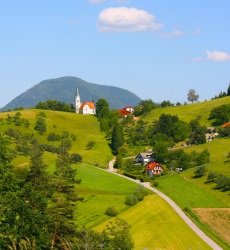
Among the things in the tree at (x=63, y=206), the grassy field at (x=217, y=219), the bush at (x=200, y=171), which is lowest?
the grassy field at (x=217, y=219)

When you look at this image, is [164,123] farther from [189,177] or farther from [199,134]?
[189,177]

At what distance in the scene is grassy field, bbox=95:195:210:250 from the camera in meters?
69.0

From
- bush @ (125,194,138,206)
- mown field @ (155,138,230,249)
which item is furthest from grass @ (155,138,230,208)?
bush @ (125,194,138,206)

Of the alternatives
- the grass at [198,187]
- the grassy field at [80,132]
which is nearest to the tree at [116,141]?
the grassy field at [80,132]

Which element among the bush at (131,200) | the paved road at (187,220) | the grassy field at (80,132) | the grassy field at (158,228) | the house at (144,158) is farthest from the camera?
the grassy field at (80,132)

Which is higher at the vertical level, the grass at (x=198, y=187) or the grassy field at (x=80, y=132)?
the grassy field at (x=80, y=132)

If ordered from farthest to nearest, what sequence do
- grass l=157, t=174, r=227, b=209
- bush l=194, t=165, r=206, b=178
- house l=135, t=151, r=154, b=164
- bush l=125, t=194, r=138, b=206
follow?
house l=135, t=151, r=154, b=164 → bush l=194, t=165, r=206, b=178 → grass l=157, t=174, r=227, b=209 → bush l=125, t=194, r=138, b=206

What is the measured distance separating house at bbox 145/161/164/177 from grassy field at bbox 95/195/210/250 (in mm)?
36462

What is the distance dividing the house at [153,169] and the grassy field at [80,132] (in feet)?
52.0

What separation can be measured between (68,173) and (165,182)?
2821 inches

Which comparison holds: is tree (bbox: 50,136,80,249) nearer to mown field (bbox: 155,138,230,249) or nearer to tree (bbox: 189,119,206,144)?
mown field (bbox: 155,138,230,249)

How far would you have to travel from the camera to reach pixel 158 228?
76.0 meters

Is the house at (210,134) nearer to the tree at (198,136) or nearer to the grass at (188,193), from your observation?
the tree at (198,136)

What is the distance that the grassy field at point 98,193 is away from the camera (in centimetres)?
8194
